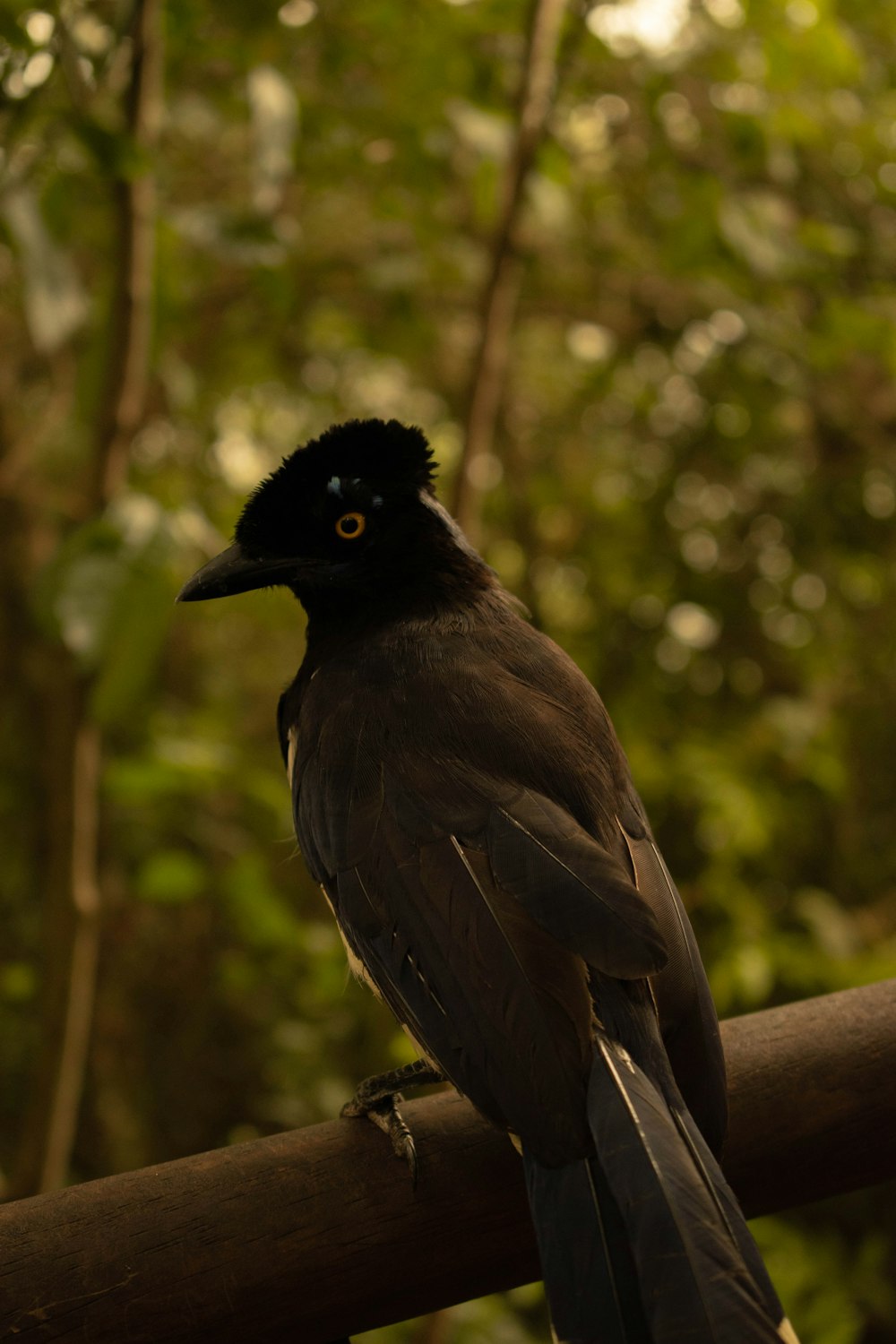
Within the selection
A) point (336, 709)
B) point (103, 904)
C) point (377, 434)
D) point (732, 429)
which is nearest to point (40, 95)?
point (377, 434)

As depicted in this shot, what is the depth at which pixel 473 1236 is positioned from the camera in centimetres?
155

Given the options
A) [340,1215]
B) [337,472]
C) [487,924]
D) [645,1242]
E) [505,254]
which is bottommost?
[340,1215]

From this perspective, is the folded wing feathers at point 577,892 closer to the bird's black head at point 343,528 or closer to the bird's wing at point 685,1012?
the bird's wing at point 685,1012

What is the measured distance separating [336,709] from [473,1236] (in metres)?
0.81

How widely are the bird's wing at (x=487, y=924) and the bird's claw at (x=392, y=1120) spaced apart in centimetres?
12

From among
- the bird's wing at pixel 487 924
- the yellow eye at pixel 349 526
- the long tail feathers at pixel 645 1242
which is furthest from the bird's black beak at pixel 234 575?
the long tail feathers at pixel 645 1242

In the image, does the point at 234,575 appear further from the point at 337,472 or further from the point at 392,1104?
the point at 392,1104

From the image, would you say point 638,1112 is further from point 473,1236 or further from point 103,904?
point 103,904

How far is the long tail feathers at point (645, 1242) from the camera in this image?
1155mm

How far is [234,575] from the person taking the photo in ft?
6.93

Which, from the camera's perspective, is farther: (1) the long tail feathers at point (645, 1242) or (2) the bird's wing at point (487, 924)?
(2) the bird's wing at point (487, 924)

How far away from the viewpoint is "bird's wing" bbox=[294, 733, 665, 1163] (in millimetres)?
1425

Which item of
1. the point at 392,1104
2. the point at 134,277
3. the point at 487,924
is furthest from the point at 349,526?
the point at 392,1104

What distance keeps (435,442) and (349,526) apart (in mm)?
3272
